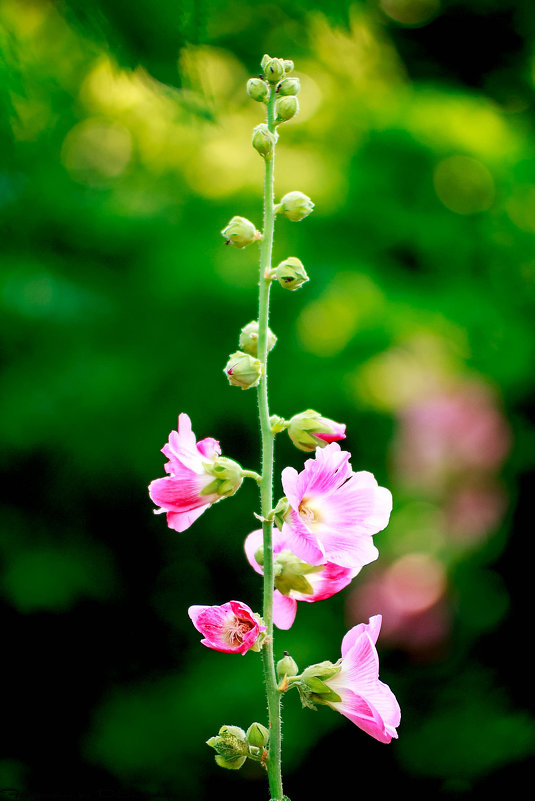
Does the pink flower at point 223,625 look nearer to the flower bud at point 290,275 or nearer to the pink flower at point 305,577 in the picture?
the pink flower at point 305,577

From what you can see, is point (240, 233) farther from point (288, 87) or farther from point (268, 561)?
point (268, 561)

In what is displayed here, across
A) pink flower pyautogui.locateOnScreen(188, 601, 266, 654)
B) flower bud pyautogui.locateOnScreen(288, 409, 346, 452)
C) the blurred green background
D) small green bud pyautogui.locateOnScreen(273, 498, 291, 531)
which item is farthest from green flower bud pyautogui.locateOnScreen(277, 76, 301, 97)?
the blurred green background

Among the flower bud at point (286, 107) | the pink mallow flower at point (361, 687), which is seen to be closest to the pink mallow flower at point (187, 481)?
the pink mallow flower at point (361, 687)

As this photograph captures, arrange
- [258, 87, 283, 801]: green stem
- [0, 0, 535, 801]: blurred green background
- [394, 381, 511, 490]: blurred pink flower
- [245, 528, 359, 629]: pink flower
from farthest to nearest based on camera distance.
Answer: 1. [394, 381, 511, 490]: blurred pink flower
2. [0, 0, 535, 801]: blurred green background
3. [245, 528, 359, 629]: pink flower
4. [258, 87, 283, 801]: green stem

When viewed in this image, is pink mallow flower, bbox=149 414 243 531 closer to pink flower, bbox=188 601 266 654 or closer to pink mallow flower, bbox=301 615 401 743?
pink flower, bbox=188 601 266 654

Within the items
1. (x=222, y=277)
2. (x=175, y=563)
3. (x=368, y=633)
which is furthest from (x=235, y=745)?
(x=175, y=563)

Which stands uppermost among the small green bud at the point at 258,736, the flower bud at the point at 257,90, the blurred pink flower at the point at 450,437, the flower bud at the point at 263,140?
the flower bud at the point at 257,90
